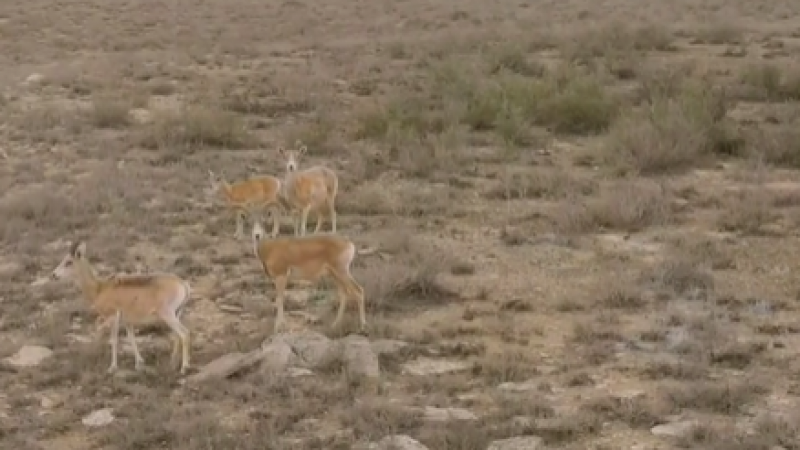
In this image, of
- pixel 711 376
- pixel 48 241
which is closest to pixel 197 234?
pixel 48 241

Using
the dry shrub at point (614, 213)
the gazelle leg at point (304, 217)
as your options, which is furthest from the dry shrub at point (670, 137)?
the gazelle leg at point (304, 217)

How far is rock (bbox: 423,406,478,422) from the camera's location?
811 cm

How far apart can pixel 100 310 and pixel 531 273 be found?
12.5 ft

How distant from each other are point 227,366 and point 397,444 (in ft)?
5.72

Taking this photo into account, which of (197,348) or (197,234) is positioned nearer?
(197,348)

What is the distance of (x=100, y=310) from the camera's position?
9.19 meters

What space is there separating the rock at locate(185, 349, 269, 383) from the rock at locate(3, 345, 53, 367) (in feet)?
3.98

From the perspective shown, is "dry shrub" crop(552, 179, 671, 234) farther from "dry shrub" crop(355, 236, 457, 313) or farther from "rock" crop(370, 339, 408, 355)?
"rock" crop(370, 339, 408, 355)

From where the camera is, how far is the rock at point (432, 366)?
904 cm

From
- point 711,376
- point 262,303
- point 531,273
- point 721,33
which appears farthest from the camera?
point 721,33

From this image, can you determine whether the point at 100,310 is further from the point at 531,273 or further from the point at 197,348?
the point at 531,273

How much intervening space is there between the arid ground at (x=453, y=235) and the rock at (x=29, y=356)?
0.09 m

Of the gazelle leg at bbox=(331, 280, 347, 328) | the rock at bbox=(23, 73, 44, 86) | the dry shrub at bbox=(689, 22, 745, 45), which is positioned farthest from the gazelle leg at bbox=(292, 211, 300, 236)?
the dry shrub at bbox=(689, 22, 745, 45)

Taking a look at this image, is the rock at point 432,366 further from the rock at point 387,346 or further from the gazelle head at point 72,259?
the gazelle head at point 72,259
